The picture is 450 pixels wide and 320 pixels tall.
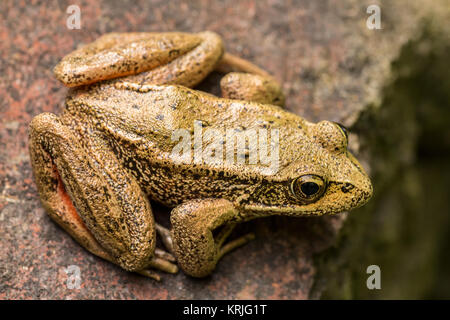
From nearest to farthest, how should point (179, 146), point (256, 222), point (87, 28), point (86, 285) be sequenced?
point (179, 146), point (86, 285), point (256, 222), point (87, 28)

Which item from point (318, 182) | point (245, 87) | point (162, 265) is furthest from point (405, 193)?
point (162, 265)

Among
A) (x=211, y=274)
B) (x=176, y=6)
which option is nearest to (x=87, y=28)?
(x=176, y=6)

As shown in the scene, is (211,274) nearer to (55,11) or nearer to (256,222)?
(256,222)

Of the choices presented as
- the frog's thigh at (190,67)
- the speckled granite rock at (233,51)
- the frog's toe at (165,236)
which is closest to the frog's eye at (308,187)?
the speckled granite rock at (233,51)

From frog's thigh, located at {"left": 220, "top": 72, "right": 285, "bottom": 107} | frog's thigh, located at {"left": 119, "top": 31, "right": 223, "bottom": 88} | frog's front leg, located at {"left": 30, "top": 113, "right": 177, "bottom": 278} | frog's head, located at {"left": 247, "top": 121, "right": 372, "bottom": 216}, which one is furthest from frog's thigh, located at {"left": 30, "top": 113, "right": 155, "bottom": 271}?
frog's thigh, located at {"left": 220, "top": 72, "right": 285, "bottom": 107}

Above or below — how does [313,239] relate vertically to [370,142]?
below

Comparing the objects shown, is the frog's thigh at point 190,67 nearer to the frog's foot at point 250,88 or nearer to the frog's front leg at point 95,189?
the frog's foot at point 250,88

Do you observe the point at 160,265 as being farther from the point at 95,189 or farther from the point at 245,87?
the point at 245,87

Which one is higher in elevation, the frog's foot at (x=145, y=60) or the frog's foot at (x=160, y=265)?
the frog's foot at (x=145, y=60)
